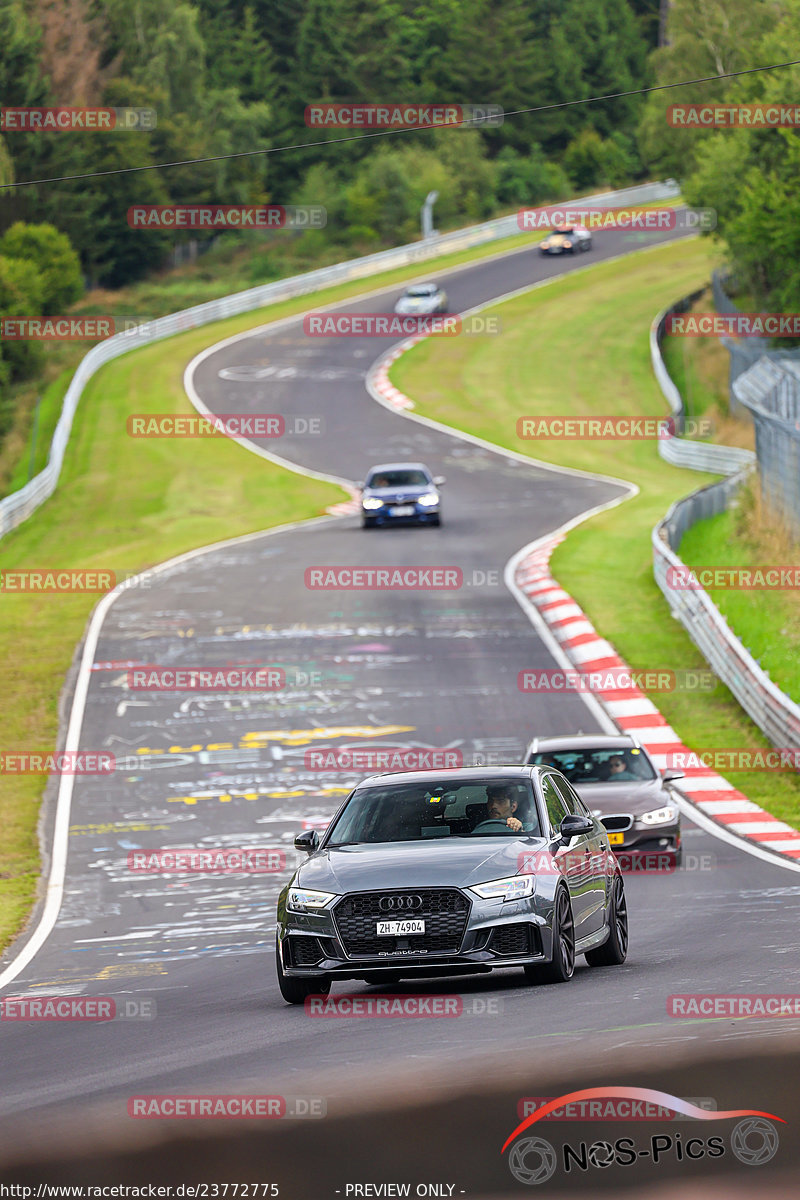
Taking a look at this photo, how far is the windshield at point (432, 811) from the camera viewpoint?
11.1m

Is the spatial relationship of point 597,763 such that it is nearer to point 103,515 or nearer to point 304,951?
point 304,951

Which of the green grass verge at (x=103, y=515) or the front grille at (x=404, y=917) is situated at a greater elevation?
the front grille at (x=404, y=917)

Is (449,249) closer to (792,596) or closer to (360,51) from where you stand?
(360,51)

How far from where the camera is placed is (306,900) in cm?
1035

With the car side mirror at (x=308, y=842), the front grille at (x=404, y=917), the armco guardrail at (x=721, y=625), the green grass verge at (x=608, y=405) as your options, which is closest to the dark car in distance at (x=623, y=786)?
the green grass verge at (x=608, y=405)

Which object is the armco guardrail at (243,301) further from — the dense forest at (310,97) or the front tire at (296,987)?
the front tire at (296,987)

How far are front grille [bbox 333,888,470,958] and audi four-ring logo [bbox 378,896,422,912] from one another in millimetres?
21

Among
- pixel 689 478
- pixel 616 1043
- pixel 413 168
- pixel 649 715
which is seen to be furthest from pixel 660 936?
pixel 413 168

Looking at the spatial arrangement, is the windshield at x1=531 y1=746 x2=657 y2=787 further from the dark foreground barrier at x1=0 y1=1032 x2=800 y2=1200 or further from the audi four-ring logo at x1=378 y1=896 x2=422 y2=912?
the dark foreground barrier at x1=0 y1=1032 x2=800 y2=1200

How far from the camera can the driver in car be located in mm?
11086

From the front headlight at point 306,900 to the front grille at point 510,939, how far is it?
3.15ft

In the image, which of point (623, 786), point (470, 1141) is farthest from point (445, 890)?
A: point (623, 786)

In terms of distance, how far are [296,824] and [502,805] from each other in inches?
362

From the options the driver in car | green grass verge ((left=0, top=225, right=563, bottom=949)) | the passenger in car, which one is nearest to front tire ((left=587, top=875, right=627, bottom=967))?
the driver in car
